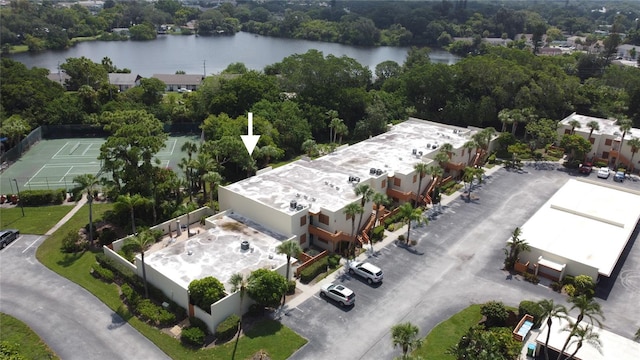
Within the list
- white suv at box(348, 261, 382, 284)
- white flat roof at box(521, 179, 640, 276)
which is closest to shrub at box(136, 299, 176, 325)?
white suv at box(348, 261, 382, 284)

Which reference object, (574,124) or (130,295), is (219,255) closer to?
(130,295)

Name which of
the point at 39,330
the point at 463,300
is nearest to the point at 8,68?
the point at 39,330

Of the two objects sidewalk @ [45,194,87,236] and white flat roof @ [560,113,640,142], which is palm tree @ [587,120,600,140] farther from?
sidewalk @ [45,194,87,236]

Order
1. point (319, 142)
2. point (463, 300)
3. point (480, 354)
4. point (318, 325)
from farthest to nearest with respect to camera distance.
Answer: point (319, 142) < point (463, 300) < point (318, 325) < point (480, 354)

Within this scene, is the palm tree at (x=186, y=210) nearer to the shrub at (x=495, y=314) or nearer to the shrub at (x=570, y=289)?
the shrub at (x=495, y=314)

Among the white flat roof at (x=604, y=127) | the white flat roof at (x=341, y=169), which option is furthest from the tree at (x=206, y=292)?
the white flat roof at (x=604, y=127)

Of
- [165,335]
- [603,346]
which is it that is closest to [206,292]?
[165,335]

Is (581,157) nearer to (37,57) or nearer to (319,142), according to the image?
(319,142)
